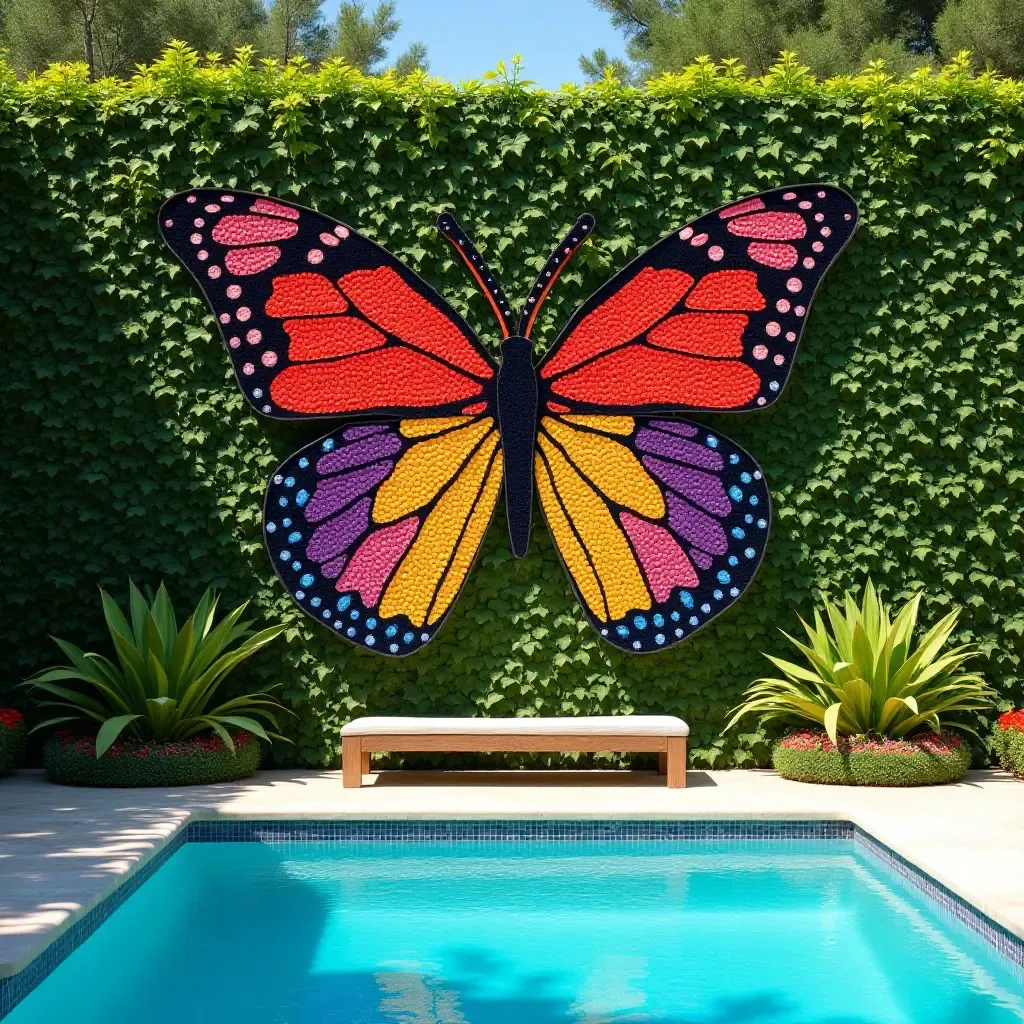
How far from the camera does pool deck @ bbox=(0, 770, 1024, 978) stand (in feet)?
15.8

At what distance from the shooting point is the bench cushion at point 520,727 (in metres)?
7.04

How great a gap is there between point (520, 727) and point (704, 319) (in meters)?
2.67

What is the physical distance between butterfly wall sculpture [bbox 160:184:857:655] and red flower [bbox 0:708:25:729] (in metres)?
1.73

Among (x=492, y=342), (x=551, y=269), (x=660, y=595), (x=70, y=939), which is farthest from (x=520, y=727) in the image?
(x=70, y=939)

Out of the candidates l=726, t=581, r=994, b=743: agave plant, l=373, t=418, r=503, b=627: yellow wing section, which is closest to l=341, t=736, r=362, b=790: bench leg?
l=373, t=418, r=503, b=627: yellow wing section

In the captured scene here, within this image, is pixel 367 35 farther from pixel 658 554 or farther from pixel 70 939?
pixel 70 939

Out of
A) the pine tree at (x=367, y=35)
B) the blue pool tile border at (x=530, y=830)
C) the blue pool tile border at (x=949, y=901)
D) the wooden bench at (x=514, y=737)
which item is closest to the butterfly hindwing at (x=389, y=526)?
the wooden bench at (x=514, y=737)

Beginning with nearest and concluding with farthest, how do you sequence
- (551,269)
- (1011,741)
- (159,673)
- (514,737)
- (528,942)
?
(528,942) → (514,737) → (159,673) → (1011,741) → (551,269)

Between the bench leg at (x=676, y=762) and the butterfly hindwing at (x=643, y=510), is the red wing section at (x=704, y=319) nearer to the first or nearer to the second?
the butterfly hindwing at (x=643, y=510)

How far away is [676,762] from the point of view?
7129 millimetres

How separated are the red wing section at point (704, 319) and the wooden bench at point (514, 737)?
190 cm

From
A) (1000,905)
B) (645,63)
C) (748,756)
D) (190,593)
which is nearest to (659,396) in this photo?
A: (748,756)

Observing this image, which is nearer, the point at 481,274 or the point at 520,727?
the point at 520,727

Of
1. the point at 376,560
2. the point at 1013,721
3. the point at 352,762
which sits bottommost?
the point at 352,762
